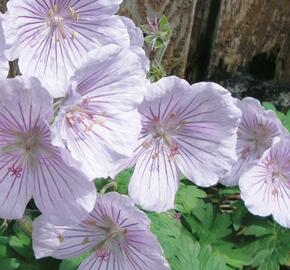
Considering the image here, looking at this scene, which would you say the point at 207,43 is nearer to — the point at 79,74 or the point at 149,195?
the point at 149,195

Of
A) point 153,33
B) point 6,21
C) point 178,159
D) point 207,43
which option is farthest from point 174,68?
point 6,21

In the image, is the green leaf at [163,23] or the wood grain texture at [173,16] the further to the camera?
the wood grain texture at [173,16]

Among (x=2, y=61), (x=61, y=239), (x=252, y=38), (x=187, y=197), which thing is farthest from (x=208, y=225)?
(x=2, y=61)

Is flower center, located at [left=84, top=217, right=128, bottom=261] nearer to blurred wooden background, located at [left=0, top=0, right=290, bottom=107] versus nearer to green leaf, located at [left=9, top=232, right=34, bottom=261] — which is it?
green leaf, located at [left=9, top=232, right=34, bottom=261]

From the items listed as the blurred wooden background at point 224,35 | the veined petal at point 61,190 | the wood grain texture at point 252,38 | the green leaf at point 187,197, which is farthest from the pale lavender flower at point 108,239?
the wood grain texture at point 252,38

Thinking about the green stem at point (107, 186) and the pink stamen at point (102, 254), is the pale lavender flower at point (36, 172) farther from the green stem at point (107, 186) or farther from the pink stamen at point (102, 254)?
the pink stamen at point (102, 254)

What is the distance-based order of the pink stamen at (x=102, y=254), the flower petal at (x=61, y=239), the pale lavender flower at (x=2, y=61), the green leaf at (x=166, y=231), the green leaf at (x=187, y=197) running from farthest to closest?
the green leaf at (x=187, y=197), the green leaf at (x=166, y=231), the pink stamen at (x=102, y=254), the flower petal at (x=61, y=239), the pale lavender flower at (x=2, y=61)
